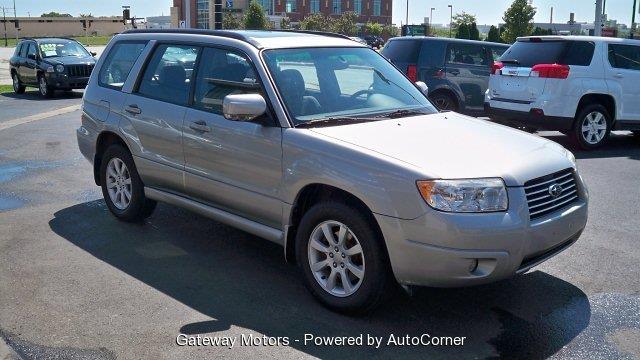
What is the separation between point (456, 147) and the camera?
4520 millimetres

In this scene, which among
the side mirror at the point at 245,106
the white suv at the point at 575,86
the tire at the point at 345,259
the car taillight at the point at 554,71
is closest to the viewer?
the tire at the point at 345,259

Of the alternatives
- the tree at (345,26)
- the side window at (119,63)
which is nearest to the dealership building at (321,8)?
the tree at (345,26)

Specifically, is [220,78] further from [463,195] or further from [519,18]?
[519,18]

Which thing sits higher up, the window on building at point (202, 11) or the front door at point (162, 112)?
the window on building at point (202, 11)

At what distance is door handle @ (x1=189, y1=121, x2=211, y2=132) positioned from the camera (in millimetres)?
5375

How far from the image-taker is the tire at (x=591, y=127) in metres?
11.0

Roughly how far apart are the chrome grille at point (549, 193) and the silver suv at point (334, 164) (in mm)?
13

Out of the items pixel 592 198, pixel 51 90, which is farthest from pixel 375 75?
pixel 51 90

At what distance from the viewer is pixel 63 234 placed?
20.8 ft

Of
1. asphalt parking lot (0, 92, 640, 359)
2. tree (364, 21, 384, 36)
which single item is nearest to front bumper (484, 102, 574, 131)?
asphalt parking lot (0, 92, 640, 359)

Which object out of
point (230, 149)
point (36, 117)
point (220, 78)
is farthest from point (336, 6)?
point (230, 149)

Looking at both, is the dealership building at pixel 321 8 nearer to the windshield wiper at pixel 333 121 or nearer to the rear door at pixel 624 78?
the rear door at pixel 624 78

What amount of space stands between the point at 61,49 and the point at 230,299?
1968 cm

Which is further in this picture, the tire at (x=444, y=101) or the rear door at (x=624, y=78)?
the tire at (x=444, y=101)
